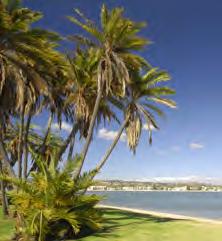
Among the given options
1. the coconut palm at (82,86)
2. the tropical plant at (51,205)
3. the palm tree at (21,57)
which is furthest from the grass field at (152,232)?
the coconut palm at (82,86)

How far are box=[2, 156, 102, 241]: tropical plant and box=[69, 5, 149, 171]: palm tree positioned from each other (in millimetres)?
4843

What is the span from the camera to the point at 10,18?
17.6m

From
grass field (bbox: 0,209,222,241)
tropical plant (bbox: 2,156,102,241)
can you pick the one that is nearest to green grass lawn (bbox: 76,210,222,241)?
grass field (bbox: 0,209,222,241)

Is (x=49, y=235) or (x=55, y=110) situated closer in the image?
(x=49, y=235)

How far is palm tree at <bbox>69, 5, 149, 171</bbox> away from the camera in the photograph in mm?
20906

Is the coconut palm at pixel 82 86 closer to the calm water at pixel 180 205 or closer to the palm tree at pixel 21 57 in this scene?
the palm tree at pixel 21 57

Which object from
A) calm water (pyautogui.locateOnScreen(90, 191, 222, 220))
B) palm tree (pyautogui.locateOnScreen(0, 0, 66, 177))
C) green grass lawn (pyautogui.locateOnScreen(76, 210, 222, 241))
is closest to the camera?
green grass lawn (pyautogui.locateOnScreen(76, 210, 222, 241))

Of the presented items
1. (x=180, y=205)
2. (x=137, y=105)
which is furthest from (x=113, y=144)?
(x=180, y=205)

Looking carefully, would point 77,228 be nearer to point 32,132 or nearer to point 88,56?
point 88,56

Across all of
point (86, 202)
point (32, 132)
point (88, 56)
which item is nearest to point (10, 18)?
point (88, 56)

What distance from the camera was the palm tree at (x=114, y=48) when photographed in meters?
20.9

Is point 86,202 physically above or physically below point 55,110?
below

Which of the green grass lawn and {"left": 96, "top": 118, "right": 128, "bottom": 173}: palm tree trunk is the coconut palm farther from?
the green grass lawn

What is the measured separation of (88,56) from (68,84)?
2094 mm
